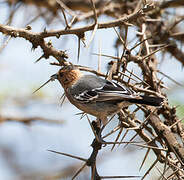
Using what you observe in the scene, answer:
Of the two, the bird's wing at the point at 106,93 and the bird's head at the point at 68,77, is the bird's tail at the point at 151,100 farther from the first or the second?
the bird's head at the point at 68,77

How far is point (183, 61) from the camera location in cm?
492

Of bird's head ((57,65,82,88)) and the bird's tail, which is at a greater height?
the bird's tail

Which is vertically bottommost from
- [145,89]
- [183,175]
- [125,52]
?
[183,175]

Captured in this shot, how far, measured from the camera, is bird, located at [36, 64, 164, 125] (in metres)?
3.88

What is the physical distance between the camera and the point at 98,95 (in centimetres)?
458

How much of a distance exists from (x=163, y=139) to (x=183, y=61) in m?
1.89

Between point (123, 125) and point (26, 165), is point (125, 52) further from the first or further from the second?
point (26, 165)

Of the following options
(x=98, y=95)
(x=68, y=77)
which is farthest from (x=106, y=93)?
(x=68, y=77)

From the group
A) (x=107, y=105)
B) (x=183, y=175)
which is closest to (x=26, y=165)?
(x=107, y=105)

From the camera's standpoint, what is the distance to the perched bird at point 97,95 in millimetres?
3917

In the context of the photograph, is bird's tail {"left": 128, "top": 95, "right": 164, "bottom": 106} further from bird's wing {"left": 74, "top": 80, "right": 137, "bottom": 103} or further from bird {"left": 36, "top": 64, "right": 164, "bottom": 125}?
bird's wing {"left": 74, "top": 80, "right": 137, "bottom": 103}

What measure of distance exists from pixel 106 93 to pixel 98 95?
167mm

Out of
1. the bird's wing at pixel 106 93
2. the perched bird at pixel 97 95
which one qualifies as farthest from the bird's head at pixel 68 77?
the bird's wing at pixel 106 93

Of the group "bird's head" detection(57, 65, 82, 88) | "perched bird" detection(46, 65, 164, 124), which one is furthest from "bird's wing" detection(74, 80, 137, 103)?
"bird's head" detection(57, 65, 82, 88)
